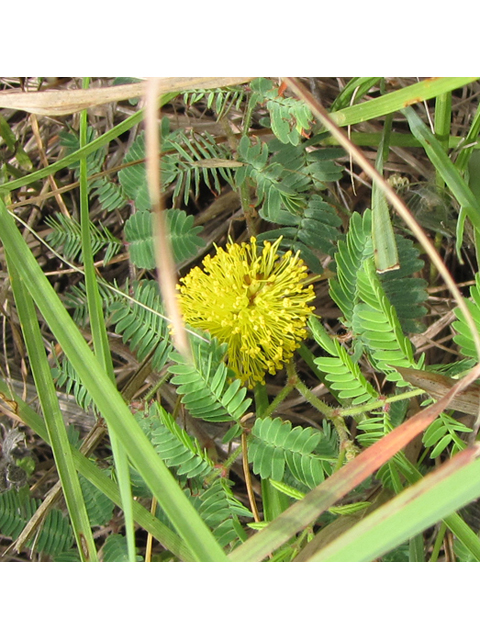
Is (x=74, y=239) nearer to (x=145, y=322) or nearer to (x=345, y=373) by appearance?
(x=145, y=322)

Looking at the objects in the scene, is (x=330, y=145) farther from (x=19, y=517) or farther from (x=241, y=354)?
(x=19, y=517)

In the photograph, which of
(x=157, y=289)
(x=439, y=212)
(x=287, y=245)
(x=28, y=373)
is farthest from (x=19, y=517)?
(x=439, y=212)

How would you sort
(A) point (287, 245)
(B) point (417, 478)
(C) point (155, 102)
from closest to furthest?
(C) point (155, 102)
(B) point (417, 478)
(A) point (287, 245)

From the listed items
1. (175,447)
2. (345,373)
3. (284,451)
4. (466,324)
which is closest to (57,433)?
(175,447)

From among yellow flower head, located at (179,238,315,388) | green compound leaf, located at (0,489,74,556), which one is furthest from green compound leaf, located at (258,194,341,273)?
green compound leaf, located at (0,489,74,556)

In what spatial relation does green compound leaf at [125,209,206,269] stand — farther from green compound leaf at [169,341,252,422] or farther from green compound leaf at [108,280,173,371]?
green compound leaf at [169,341,252,422]
